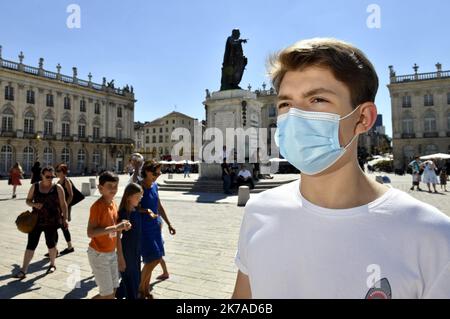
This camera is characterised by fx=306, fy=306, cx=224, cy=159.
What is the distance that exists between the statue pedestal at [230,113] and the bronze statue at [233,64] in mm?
1036

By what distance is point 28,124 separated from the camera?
44.6m

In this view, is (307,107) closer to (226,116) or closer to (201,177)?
(226,116)

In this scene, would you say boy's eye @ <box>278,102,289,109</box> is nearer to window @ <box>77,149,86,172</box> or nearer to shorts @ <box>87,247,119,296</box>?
shorts @ <box>87,247,119,296</box>

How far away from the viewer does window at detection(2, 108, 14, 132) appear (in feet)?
138

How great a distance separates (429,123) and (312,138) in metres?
55.7

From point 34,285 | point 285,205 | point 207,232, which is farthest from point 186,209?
point 285,205

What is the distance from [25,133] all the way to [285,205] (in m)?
51.4

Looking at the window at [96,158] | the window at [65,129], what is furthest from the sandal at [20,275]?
the window at [96,158]

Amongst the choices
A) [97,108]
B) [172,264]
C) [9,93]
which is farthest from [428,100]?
[9,93]

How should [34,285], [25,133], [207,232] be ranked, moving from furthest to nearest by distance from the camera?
[25,133]
[207,232]
[34,285]

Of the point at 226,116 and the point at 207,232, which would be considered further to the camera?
the point at 226,116

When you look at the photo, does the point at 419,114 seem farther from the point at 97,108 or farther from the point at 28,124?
the point at 28,124

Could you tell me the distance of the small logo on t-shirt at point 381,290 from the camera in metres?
1.12
